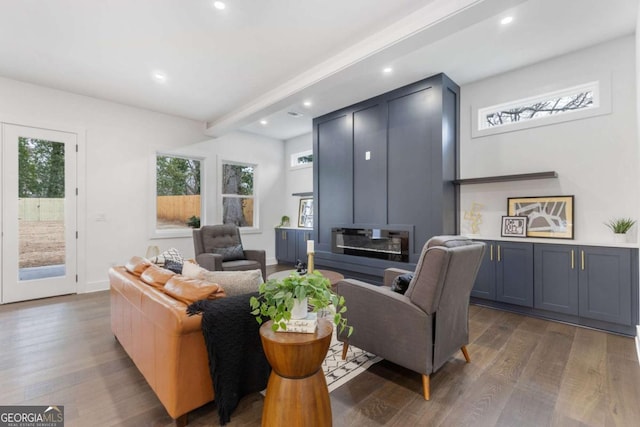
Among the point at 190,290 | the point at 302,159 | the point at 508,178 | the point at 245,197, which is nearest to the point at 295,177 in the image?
the point at 302,159

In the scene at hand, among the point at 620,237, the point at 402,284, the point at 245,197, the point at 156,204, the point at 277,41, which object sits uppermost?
the point at 277,41

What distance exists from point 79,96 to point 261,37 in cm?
326

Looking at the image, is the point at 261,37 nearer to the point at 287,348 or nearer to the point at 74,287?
the point at 287,348

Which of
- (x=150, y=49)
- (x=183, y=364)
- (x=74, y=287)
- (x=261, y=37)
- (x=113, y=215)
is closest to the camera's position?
(x=183, y=364)

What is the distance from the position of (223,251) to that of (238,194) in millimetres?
2188

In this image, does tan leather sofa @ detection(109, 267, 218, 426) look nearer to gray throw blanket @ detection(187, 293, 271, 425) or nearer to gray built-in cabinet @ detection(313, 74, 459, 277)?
gray throw blanket @ detection(187, 293, 271, 425)

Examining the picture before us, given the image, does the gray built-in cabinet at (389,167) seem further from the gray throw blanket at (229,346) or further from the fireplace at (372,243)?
the gray throw blanket at (229,346)

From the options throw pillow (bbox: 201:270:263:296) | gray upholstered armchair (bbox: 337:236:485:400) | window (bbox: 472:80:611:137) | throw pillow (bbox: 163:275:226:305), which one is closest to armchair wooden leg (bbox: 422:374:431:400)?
gray upholstered armchair (bbox: 337:236:485:400)

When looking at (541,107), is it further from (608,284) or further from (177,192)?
(177,192)

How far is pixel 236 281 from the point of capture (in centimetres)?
185

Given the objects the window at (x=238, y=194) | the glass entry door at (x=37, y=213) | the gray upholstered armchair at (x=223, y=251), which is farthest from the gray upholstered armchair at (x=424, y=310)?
the window at (x=238, y=194)

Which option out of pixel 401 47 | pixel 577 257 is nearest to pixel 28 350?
pixel 401 47

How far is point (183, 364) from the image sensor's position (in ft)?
5.14

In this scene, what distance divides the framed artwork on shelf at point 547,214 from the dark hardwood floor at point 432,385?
110 centimetres
